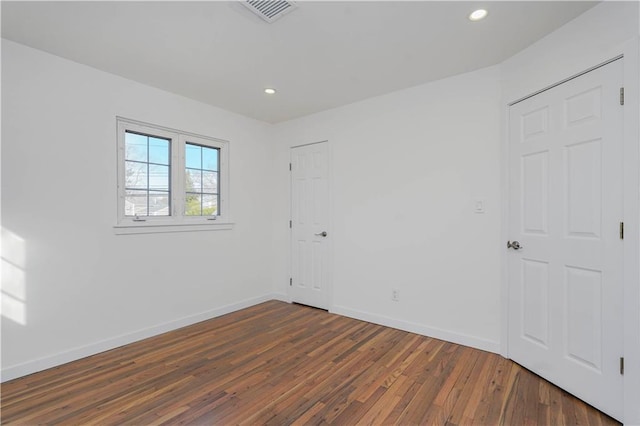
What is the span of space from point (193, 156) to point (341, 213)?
1.98 m

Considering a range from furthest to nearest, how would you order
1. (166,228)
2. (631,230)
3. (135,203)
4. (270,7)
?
(166,228)
(135,203)
(270,7)
(631,230)

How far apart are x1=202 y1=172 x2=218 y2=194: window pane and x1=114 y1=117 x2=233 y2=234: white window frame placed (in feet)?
0.18

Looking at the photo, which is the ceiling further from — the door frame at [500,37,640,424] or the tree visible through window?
the tree visible through window

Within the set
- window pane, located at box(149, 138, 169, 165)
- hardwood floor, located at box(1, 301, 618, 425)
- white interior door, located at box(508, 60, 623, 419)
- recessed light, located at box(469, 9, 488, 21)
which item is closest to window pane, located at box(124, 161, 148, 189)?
window pane, located at box(149, 138, 169, 165)

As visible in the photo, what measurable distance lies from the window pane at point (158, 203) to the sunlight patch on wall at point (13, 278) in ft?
3.50

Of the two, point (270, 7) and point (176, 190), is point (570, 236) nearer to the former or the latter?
point (270, 7)

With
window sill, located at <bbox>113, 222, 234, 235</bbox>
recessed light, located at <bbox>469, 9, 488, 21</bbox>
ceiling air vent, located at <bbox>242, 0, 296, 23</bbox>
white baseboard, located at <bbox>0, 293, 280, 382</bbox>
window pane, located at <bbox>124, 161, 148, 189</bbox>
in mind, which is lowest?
white baseboard, located at <bbox>0, 293, 280, 382</bbox>

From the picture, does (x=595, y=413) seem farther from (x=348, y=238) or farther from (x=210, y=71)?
(x=210, y=71)

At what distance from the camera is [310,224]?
13.6ft

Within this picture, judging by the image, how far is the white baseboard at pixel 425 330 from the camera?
2.75m

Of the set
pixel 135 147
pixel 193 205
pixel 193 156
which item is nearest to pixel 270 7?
pixel 135 147

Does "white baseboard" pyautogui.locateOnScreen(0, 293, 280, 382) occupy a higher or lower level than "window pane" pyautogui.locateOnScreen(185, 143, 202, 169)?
lower

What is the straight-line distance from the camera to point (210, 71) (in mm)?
2830

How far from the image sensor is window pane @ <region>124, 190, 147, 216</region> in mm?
3023
